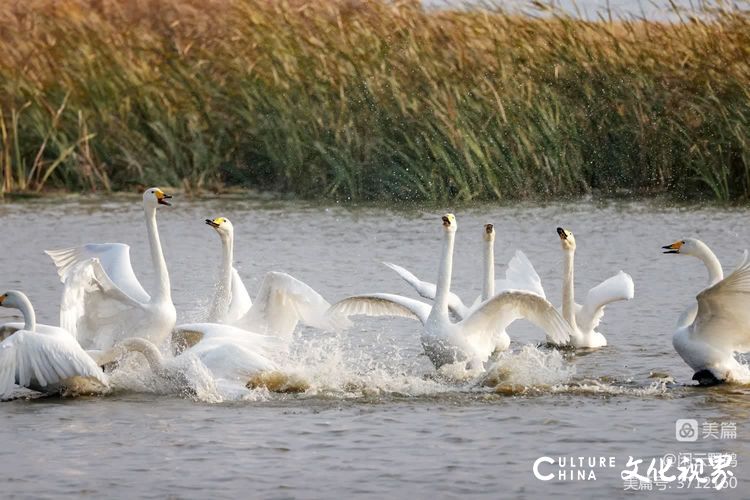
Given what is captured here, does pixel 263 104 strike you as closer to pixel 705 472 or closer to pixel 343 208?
pixel 343 208

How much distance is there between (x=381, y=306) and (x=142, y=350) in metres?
1.73

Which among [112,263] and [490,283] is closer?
[112,263]

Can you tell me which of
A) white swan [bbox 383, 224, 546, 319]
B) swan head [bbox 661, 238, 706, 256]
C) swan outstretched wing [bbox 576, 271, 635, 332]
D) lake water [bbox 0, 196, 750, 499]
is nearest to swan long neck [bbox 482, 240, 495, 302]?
white swan [bbox 383, 224, 546, 319]

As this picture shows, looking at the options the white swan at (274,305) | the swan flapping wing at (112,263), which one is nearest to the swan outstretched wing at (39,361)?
the swan flapping wing at (112,263)

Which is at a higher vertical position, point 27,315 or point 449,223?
point 449,223

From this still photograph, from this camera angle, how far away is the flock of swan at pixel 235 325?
27.9 feet

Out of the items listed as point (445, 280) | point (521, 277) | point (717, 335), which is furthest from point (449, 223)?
point (717, 335)

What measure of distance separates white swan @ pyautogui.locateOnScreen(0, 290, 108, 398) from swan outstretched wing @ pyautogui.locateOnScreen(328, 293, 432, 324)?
159 centimetres

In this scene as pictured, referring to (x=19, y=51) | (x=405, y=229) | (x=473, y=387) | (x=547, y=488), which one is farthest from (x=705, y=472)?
(x=19, y=51)

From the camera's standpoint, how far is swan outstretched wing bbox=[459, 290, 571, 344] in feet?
29.2

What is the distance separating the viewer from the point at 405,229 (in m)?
15.0

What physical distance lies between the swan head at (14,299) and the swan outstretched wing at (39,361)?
0.32 meters

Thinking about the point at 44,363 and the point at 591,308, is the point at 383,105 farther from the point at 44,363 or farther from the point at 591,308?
the point at 44,363

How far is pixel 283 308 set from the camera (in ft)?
30.8
